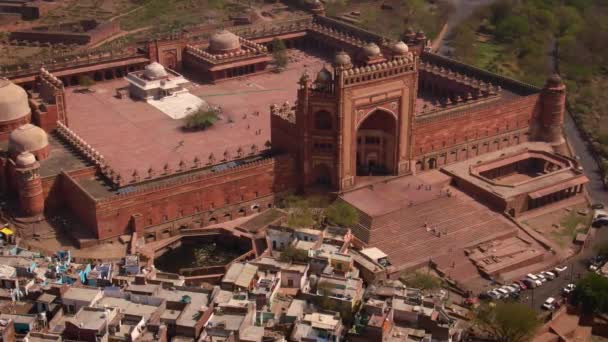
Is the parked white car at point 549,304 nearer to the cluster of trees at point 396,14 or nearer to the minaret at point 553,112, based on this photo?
the minaret at point 553,112

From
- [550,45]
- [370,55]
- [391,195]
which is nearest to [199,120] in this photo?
[370,55]

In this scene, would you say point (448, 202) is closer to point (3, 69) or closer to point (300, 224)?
point (300, 224)

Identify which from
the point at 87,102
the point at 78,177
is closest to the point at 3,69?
the point at 87,102

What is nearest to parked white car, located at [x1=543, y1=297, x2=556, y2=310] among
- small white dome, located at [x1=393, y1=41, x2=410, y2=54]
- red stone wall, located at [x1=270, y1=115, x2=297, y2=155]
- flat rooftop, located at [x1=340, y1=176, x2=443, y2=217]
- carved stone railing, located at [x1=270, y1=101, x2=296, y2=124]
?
flat rooftop, located at [x1=340, y1=176, x2=443, y2=217]

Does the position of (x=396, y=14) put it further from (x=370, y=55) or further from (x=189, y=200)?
(x=189, y=200)

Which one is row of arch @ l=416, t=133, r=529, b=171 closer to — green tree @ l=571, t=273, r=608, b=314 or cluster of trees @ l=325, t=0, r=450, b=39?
green tree @ l=571, t=273, r=608, b=314

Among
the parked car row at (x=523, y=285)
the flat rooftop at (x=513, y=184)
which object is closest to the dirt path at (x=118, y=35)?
the flat rooftop at (x=513, y=184)
